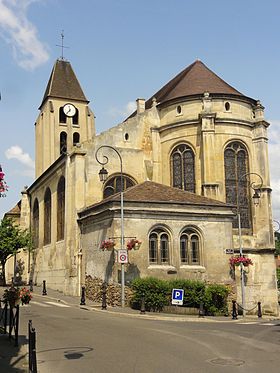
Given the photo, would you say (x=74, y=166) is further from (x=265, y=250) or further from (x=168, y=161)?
(x=265, y=250)

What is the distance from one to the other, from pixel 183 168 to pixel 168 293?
44.9ft

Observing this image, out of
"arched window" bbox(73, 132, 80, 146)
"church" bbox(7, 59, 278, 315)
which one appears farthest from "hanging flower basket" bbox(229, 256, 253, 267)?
"arched window" bbox(73, 132, 80, 146)

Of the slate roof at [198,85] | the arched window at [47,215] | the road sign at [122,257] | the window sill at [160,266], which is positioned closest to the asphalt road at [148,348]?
the road sign at [122,257]

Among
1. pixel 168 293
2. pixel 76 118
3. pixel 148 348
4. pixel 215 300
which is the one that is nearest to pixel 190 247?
pixel 215 300

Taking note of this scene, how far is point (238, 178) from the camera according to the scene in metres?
34.1

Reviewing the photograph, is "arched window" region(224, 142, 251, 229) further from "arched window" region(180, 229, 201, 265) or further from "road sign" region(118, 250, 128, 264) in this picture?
"road sign" region(118, 250, 128, 264)

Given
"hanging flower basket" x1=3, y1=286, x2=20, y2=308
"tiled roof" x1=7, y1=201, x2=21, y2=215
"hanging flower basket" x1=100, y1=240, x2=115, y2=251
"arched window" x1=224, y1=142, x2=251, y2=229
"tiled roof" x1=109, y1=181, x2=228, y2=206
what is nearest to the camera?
"hanging flower basket" x1=3, y1=286, x2=20, y2=308

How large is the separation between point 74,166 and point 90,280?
7297 mm

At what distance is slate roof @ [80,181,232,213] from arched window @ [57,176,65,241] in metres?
4.83

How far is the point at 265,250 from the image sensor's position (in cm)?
3303

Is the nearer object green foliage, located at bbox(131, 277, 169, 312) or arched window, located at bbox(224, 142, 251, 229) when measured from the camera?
green foliage, located at bbox(131, 277, 169, 312)

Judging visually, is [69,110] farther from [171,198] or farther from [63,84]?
[171,198]

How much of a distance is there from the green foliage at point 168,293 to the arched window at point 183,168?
475 inches

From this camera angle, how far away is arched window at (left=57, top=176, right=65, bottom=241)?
32844 mm
